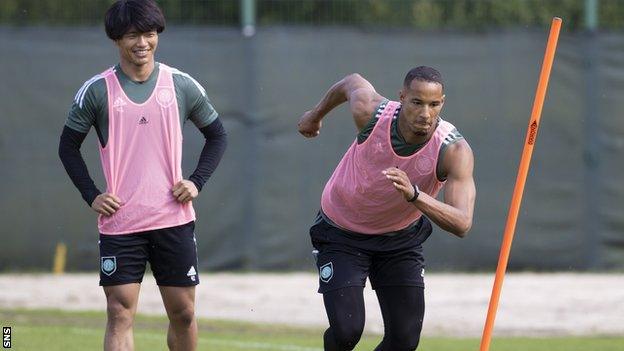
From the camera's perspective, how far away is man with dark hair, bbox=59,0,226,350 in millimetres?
7211

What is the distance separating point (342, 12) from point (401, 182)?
8.96m

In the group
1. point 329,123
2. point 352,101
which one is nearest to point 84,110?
point 352,101

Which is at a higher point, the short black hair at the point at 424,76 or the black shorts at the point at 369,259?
the short black hair at the point at 424,76

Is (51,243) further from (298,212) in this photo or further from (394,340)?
(394,340)

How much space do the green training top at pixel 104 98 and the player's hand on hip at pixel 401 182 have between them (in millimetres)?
1432

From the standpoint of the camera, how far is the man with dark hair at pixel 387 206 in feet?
23.1

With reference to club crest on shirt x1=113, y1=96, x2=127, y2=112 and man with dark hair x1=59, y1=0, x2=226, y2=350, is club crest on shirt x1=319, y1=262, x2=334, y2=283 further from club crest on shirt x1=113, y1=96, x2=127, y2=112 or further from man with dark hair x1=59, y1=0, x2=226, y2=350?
club crest on shirt x1=113, y1=96, x2=127, y2=112

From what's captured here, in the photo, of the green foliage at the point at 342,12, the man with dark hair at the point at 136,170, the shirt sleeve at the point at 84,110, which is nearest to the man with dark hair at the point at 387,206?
the man with dark hair at the point at 136,170

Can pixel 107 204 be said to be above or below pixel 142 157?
below

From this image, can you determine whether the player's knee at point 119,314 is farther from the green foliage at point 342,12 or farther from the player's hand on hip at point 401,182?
the green foliage at point 342,12

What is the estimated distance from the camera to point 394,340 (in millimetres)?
7406

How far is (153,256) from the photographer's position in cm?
743

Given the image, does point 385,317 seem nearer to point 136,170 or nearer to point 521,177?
point 521,177

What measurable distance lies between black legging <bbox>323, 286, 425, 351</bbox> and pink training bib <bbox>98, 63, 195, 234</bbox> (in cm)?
106
